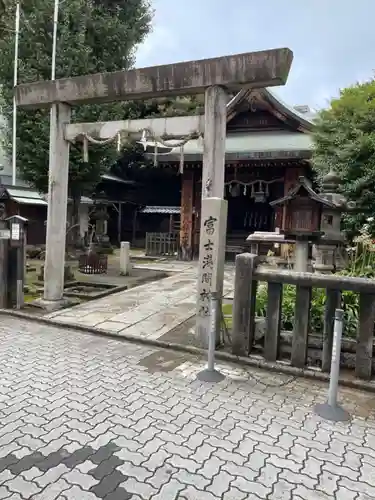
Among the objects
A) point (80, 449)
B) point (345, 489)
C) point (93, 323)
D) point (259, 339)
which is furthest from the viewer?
point (93, 323)

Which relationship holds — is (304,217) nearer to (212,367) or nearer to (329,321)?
(329,321)

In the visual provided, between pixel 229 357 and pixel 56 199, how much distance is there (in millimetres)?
4446

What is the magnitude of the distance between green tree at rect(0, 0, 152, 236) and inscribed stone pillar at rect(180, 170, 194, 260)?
134 inches

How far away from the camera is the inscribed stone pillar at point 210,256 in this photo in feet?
17.7

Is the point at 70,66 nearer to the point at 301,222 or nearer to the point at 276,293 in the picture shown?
the point at 301,222

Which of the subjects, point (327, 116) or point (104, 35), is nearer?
point (327, 116)

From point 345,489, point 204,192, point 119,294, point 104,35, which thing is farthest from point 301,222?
point 104,35

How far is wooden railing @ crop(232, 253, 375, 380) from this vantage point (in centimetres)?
441

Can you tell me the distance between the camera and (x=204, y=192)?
5.66 meters

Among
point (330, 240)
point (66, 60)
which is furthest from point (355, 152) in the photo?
point (66, 60)

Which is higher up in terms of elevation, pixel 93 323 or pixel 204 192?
pixel 204 192

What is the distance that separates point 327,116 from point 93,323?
10.3 m

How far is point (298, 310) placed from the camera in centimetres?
474

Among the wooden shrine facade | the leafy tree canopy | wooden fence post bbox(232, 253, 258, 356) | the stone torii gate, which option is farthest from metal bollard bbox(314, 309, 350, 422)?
the leafy tree canopy
